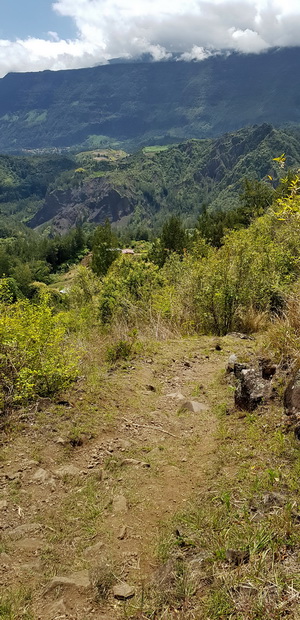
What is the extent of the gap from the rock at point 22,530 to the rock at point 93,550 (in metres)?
0.56

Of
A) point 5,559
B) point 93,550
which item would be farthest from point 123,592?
point 5,559

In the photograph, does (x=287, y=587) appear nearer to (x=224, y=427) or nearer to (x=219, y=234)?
(x=224, y=427)

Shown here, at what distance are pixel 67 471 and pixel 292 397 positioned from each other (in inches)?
104

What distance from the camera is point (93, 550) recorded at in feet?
11.2

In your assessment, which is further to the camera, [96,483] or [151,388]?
[151,388]

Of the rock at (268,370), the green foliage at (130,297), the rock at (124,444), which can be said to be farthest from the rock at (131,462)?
the green foliage at (130,297)

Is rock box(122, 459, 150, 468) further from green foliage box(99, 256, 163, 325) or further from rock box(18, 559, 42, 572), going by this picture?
green foliage box(99, 256, 163, 325)

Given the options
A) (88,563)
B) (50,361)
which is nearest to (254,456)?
(88,563)

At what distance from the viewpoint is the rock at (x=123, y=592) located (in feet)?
9.59

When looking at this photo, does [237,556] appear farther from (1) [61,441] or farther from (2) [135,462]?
(1) [61,441]

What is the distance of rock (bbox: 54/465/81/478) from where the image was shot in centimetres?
436

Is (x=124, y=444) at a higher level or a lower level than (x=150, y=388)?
higher

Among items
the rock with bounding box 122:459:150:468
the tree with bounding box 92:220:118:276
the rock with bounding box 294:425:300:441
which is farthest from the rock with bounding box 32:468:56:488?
the tree with bounding box 92:220:118:276

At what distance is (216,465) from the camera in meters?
4.13
